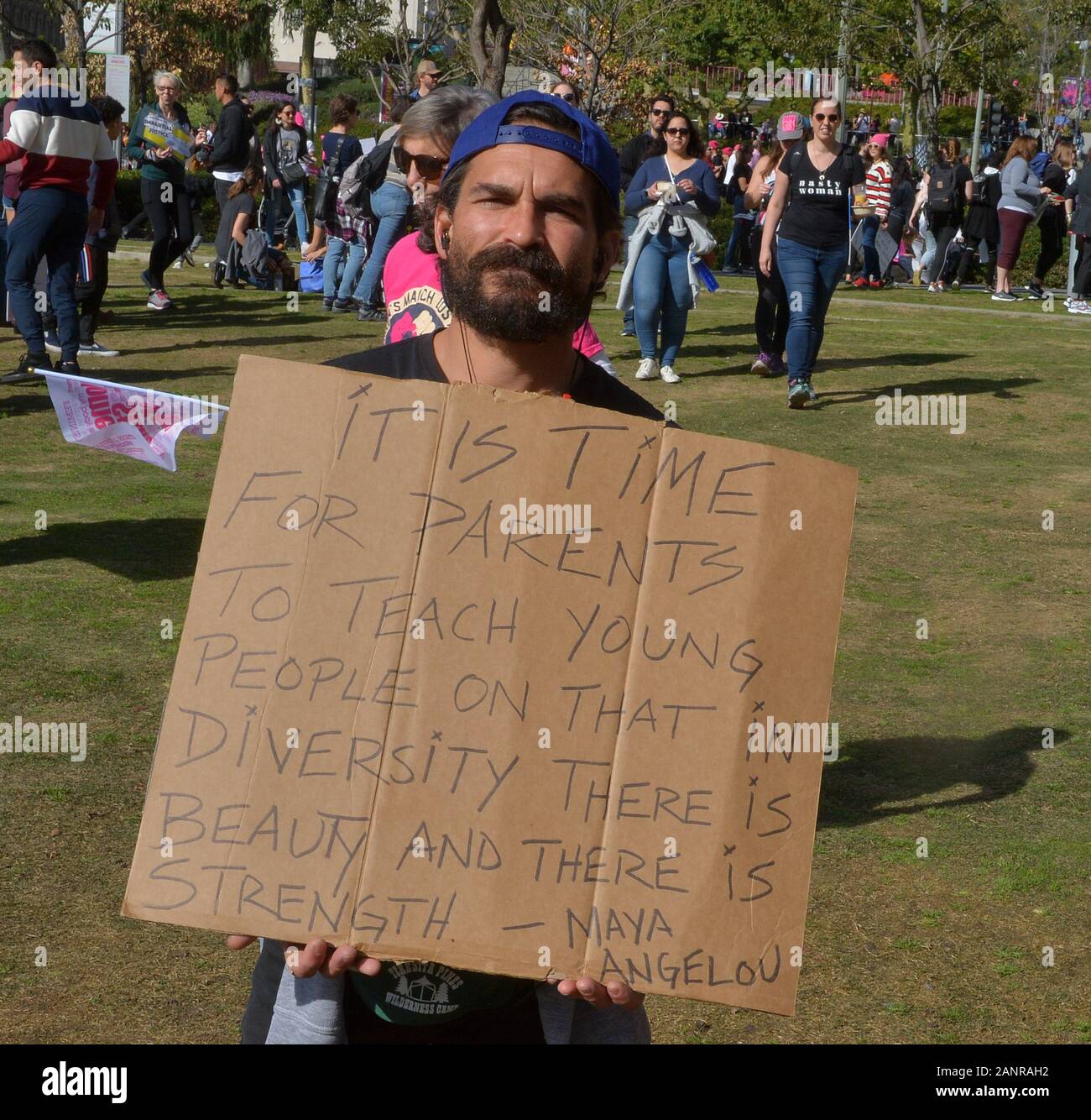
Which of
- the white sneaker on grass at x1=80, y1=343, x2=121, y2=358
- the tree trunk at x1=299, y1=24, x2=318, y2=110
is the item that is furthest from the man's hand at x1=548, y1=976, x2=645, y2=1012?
the tree trunk at x1=299, y1=24, x2=318, y2=110

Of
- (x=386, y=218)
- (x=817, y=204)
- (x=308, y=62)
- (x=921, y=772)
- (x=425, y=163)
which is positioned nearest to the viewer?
(x=425, y=163)

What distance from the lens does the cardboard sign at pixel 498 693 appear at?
80.3 inches

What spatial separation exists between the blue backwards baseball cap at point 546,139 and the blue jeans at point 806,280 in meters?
8.50

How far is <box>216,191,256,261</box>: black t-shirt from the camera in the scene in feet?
55.2

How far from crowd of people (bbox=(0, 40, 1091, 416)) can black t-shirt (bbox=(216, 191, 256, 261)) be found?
0.02 metres

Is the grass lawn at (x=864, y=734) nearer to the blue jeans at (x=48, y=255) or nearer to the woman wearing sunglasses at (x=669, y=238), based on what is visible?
the blue jeans at (x=48, y=255)

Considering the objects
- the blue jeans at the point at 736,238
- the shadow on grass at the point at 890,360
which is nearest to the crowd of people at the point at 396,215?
the shadow on grass at the point at 890,360

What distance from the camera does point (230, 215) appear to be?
1716 cm

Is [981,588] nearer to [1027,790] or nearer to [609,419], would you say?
[1027,790]

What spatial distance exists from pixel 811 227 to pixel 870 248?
11.9 metres

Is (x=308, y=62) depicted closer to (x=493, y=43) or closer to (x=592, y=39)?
(x=592, y=39)

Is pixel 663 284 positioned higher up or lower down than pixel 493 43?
lower down

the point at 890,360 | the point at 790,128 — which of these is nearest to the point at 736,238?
the point at 890,360

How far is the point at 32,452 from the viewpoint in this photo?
29.0 ft
